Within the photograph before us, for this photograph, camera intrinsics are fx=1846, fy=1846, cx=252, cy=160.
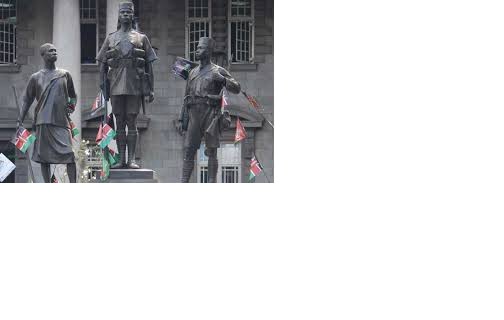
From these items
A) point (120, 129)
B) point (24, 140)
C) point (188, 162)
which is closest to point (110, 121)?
point (120, 129)

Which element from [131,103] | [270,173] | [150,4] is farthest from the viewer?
[150,4]

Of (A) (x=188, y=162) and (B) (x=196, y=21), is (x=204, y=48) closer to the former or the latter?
(A) (x=188, y=162)

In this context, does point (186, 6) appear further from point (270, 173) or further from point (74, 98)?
point (74, 98)

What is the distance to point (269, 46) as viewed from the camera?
165 feet

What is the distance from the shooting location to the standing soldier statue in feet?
87.5

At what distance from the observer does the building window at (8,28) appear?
50469mm

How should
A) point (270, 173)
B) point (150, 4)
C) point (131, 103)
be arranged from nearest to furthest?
point (131, 103), point (270, 173), point (150, 4)

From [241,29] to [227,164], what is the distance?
12.9 ft

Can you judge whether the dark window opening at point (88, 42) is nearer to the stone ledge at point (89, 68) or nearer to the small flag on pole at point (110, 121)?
the stone ledge at point (89, 68)

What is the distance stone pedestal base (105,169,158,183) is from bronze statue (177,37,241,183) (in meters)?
1.60

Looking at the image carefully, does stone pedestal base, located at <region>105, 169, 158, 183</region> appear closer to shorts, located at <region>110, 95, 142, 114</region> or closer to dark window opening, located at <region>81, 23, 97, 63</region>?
shorts, located at <region>110, 95, 142, 114</region>

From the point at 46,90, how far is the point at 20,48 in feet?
74.9

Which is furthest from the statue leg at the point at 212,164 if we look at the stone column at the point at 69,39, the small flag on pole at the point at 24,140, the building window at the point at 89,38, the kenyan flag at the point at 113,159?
the building window at the point at 89,38

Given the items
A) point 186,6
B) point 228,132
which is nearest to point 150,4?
point 186,6
